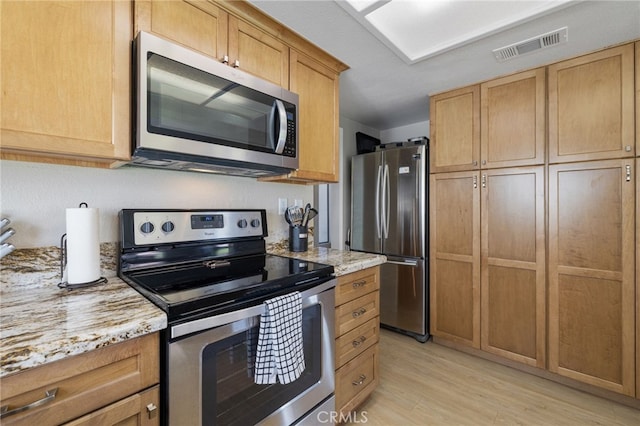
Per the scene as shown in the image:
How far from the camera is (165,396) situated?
33.6 inches

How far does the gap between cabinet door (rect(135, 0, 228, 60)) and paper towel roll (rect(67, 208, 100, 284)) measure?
2.53 feet

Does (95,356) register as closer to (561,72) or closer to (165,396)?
(165,396)

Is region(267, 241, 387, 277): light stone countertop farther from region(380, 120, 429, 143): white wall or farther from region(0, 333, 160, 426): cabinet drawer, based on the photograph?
region(380, 120, 429, 143): white wall

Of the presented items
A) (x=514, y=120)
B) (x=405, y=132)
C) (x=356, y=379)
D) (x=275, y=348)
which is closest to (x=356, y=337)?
(x=356, y=379)

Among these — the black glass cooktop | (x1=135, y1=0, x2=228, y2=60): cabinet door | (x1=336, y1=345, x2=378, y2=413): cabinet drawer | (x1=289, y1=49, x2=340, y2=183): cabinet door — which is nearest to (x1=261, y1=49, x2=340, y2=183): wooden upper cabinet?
(x1=289, y1=49, x2=340, y2=183): cabinet door

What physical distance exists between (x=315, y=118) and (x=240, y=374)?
5.03 ft

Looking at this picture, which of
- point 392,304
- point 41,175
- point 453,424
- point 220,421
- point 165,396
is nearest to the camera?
point 165,396

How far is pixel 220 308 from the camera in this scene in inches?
38.3

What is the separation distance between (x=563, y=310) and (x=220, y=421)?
7.62 feet

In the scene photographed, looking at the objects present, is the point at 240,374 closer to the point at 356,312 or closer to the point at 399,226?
the point at 356,312

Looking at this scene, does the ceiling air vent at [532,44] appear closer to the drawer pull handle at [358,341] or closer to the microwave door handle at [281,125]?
the microwave door handle at [281,125]

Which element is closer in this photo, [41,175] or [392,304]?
[41,175]

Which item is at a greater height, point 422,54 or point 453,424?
point 422,54

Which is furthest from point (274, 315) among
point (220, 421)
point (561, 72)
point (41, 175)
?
point (561, 72)
